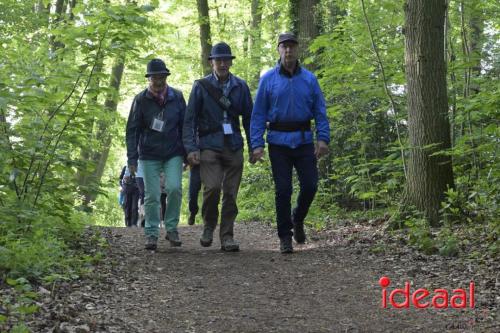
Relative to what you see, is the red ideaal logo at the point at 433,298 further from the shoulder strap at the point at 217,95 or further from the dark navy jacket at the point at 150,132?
the dark navy jacket at the point at 150,132

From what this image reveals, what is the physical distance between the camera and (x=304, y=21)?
14.0m

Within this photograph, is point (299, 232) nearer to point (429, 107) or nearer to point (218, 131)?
point (218, 131)

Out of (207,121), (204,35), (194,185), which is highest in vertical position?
(204,35)

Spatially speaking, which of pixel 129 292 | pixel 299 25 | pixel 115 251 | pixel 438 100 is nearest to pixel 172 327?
pixel 129 292

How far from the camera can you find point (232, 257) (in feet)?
25.5

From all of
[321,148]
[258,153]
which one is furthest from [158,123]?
[321,148]

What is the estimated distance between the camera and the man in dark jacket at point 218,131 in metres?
8.07

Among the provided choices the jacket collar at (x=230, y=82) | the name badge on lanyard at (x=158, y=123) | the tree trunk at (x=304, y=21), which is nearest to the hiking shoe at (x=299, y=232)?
the jacket collar at (x=230, y=82)

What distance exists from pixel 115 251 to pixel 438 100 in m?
4.79

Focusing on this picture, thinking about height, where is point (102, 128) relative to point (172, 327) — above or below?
above

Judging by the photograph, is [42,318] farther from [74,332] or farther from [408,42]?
[408,42]

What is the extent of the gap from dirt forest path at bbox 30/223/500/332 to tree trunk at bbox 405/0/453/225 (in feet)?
3.87

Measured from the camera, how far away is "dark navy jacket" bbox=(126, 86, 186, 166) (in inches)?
324

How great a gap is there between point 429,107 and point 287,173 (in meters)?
2.27
